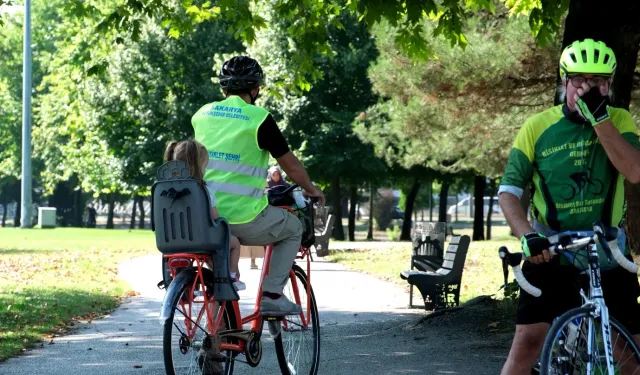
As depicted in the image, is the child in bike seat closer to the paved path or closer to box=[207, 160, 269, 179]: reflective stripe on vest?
box=[207, 160, 269, 179]: reflective stripe on vest

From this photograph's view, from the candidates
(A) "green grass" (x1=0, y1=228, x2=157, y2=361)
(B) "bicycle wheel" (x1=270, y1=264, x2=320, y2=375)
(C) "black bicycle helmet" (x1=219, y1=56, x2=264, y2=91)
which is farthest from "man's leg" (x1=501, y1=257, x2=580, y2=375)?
(A) "green grass" (x1=0, y1=228, x2=157, y2=361)

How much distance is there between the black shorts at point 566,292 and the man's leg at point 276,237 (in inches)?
84.9

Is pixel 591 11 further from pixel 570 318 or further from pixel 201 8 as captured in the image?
pixel 201 8

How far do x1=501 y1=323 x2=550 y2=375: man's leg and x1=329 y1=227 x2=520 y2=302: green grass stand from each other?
33.1ft

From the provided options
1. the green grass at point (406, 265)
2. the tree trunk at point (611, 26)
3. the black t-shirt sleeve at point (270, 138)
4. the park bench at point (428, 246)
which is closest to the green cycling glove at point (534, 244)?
the black t-shirt sleeve at point (270, 138)

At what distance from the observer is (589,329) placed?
180 inches

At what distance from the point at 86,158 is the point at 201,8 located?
36368 mm

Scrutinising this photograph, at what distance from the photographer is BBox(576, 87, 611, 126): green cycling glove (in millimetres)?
4762

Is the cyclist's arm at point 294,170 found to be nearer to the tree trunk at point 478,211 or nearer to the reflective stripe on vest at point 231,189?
the reflective stripe on vest at point 231,189

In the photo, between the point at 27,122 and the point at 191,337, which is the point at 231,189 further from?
the point at 27,122

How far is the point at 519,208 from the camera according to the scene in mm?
4984

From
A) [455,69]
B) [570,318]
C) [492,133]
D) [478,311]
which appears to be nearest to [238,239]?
[570,318]

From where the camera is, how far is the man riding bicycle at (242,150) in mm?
6578

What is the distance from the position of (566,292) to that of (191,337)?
223 centimetres
